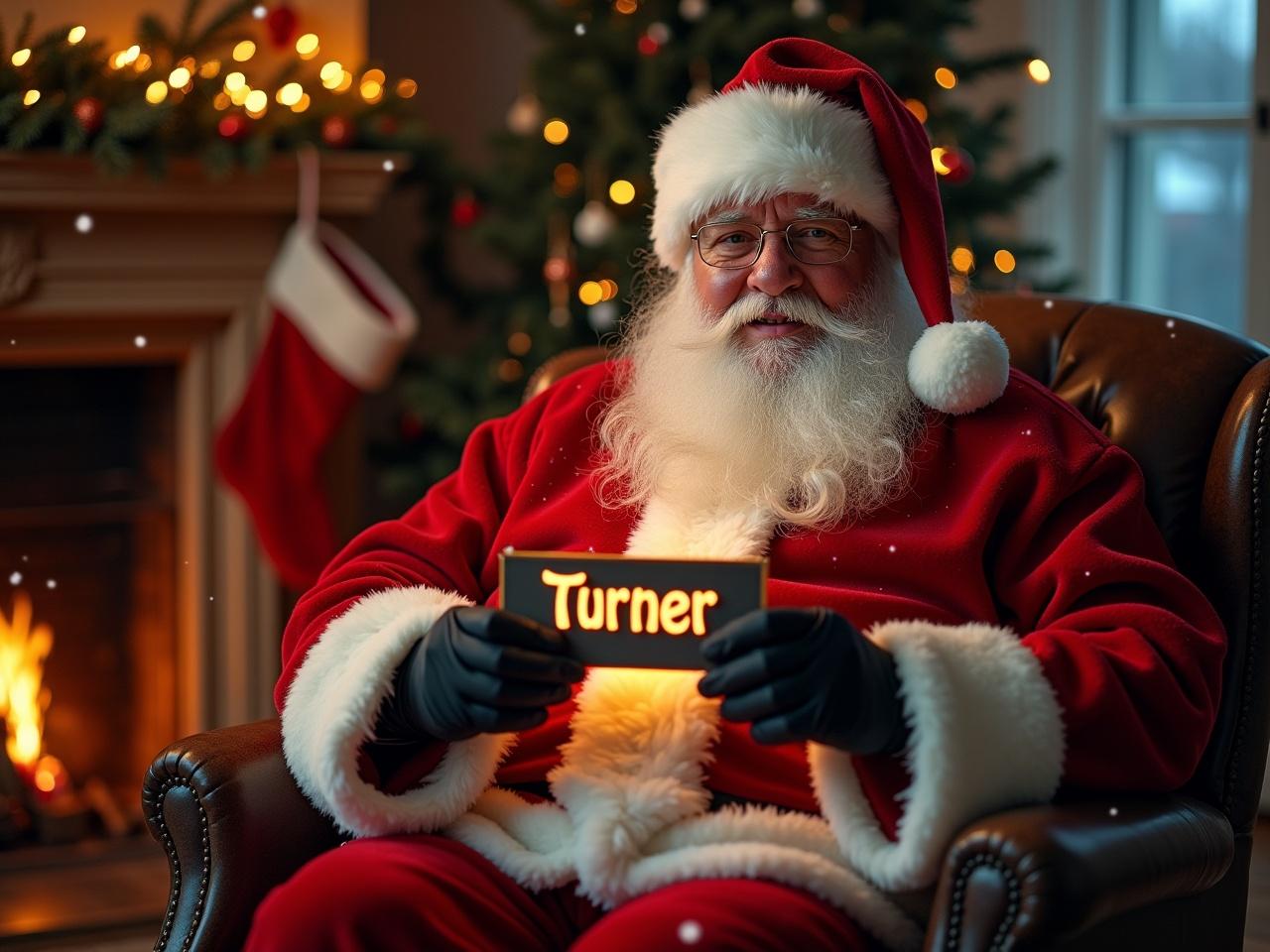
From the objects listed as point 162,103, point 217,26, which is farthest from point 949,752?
point 217,26

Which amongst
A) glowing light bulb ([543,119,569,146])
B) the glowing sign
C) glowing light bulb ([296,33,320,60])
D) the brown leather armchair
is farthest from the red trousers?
glowing light bulb ([296,33,320,60])

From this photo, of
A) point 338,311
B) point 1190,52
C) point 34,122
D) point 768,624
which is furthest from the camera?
point 1190,52

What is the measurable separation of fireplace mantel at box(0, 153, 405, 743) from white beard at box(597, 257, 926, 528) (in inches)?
56.3

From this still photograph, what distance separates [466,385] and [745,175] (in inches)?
62.9

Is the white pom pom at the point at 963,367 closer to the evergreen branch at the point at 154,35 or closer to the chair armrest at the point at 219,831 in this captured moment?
the chair armrest at the point at 219,831

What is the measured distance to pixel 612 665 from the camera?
4.50ft

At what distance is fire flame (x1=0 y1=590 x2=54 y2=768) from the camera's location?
2.97 metres

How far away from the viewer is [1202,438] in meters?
1.70

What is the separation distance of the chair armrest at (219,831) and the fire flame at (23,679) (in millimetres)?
1617

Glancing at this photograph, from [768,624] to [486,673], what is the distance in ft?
0.87

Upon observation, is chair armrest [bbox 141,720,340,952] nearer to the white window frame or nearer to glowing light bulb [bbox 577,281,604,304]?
glowing light bulb [bbox 577,281,604,304]

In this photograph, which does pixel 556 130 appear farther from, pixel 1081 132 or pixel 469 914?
pixel 469 914

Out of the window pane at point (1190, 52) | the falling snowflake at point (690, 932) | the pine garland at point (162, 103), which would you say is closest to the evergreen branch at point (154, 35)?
the pine garland at point (162, 103)

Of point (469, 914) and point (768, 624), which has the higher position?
point (768, 624)
